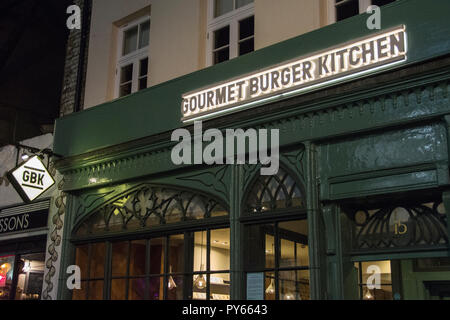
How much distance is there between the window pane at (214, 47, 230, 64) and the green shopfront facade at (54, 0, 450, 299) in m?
0.81

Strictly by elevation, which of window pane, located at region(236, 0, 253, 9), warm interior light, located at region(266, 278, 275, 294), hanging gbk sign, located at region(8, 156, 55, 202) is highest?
window pane, located at region(236, 0, 253, 9)

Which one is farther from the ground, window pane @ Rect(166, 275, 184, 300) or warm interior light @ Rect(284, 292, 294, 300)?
window pane @ Rect(166, 275, 184, 300)

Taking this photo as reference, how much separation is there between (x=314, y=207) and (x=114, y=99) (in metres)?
4.86

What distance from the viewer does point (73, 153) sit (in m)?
10.7

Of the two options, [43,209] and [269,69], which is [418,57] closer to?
[269,69]

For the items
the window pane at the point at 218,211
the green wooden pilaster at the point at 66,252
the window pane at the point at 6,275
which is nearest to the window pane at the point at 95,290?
the green wooden pilaster at the point at 66,252

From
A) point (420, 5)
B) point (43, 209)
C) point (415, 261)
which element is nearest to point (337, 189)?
point (420, 5)

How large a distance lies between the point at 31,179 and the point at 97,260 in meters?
2.04

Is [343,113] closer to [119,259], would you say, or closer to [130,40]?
[119,259]

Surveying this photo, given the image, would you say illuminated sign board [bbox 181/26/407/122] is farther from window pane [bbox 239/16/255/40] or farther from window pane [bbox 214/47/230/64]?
window pane [bbox 239/16/255/40]

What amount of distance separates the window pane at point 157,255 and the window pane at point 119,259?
61cm

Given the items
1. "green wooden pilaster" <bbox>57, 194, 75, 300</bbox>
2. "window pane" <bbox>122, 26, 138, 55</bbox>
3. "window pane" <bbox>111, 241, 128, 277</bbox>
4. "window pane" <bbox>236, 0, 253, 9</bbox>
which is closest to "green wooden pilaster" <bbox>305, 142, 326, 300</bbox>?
"window pane" <bbox>236, 0, 253, 9</bbox>

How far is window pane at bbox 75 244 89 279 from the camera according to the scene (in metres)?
10.2
